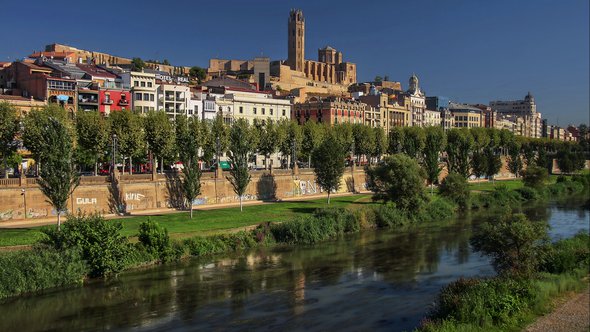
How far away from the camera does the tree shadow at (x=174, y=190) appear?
66062 millimetres

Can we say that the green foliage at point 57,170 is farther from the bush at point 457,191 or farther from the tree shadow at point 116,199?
the bush at point 457,191

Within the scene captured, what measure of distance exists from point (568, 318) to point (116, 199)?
44574 mm

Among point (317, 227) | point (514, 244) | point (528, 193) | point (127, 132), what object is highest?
point (127, 132)

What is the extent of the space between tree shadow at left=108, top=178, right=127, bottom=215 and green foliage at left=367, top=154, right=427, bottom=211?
2848 cm

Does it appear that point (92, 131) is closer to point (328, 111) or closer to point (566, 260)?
point (566, 260)

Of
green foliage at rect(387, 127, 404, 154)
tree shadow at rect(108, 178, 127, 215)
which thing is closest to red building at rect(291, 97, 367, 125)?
→ green foliage at rect(387, 127, 404, 154)

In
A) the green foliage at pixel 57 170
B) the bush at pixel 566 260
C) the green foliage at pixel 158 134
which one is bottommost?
the bush at pixel 566 260

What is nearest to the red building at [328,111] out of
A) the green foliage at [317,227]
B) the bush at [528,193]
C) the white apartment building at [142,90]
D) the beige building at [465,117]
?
the white apartment building at [142,90]

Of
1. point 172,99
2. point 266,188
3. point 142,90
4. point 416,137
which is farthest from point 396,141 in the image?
point 142,90

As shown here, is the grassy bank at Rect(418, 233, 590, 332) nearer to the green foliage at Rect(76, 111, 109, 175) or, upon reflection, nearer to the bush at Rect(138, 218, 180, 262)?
the bush at Rect(138, 218, 180, 262)

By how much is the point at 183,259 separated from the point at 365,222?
23756mm

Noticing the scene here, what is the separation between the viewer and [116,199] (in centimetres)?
6031

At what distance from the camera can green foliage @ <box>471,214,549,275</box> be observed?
3516 cm

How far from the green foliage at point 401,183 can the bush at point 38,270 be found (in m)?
37.5
